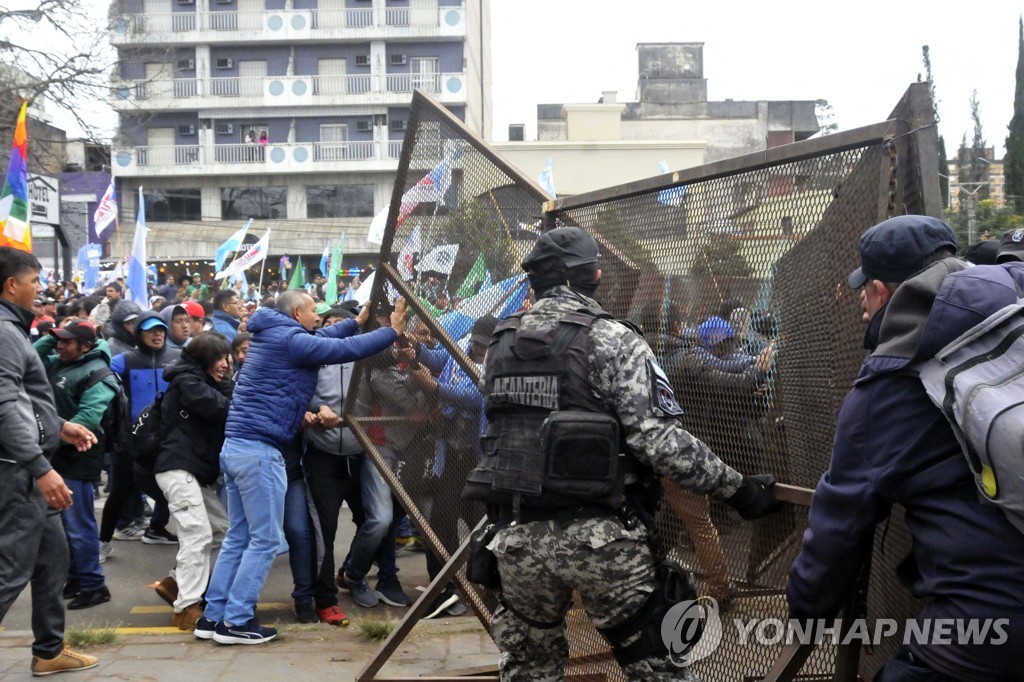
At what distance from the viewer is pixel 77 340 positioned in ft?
21.3

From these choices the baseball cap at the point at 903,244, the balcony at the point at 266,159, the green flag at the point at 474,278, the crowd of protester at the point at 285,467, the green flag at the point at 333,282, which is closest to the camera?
the baseball cap at the point at 903,244

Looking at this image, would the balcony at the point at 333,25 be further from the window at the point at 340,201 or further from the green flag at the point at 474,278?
the green flag at the point at 474,278

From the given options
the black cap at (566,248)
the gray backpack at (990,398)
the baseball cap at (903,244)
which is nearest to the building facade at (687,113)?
the black cap at (566,248)

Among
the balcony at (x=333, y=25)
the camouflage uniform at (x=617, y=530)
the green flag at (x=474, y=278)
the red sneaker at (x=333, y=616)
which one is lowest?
the red sneaker at (x=333, y=616)

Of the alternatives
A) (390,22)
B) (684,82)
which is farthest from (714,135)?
(390,22)

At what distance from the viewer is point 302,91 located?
4753cm

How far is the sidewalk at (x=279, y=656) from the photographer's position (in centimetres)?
516

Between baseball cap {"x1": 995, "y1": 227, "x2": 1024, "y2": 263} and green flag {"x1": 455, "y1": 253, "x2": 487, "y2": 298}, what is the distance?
221 cm

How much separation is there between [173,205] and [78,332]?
44672mm

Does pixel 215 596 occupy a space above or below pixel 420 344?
below

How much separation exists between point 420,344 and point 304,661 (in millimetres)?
1842

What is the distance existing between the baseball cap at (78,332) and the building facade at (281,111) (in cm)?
4068

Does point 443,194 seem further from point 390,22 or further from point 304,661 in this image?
point 390,22
